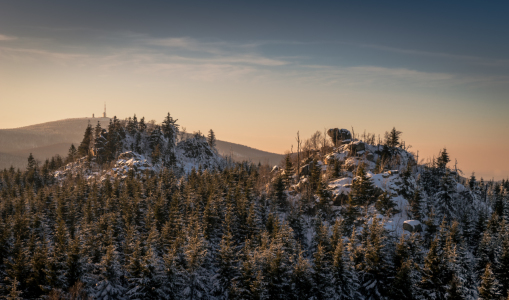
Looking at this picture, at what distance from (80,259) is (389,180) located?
225 ft

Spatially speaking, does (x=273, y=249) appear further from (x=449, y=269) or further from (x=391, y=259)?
(x=449, y=269)

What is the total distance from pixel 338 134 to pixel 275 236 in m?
60.5

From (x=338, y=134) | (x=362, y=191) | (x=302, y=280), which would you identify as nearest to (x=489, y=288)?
(x=302, y=280)

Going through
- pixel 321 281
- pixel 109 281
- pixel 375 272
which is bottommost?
pixel 321 281

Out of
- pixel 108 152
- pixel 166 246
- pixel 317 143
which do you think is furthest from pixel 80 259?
pixel 108 152

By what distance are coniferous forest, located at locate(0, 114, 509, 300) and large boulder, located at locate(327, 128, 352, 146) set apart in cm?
44

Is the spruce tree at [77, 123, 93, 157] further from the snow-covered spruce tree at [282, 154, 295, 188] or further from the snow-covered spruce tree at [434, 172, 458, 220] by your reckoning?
the snow-covered spruce tree at [434, 172, 458, 220]

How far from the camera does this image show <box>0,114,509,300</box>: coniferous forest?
143 ft

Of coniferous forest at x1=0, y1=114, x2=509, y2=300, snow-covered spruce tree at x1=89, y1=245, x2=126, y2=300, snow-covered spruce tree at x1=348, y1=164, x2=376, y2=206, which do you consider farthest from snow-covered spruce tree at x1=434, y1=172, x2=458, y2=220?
snow-covered spruce tree at x1=89, y1=245, x2=126, y2=300

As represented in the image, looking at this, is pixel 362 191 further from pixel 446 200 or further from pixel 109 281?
pixel 109 281

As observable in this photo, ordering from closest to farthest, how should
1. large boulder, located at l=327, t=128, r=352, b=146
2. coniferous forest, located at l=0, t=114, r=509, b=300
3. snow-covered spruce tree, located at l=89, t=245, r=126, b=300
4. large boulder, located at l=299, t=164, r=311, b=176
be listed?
snow-covered spruce tree, located at l=89, t=245, r=126, b=300, coniferous forest, located at l=0, t=114, r=509, b=300, large boulder, located at l=299, t=164, r=311, b=176, large boulder, located at l=327, t=128, r=352, b=146

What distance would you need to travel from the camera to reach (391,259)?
161 feet

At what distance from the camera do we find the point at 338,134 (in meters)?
105

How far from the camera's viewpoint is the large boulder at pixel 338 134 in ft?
342
